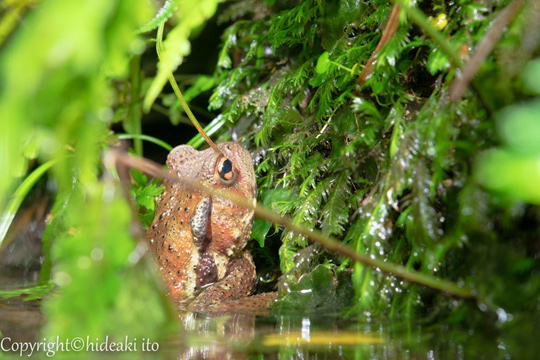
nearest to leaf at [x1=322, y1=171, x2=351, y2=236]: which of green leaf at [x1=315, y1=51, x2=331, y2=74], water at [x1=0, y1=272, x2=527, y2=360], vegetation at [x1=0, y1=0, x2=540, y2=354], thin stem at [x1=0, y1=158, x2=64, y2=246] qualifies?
vegetation at [x1=0, y1=0, x2=540, y2=354]

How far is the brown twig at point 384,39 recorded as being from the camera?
174cm

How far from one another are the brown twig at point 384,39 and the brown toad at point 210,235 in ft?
3.03

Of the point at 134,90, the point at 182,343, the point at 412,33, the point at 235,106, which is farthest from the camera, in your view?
the point at 134,90

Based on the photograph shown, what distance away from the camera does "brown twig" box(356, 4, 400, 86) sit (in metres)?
1.74

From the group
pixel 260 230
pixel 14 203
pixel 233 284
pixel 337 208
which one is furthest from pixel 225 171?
pixel 14 203

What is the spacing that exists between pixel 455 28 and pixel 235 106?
1520mm

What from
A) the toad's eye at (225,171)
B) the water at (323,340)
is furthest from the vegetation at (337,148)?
the toad's eye at (225,171)

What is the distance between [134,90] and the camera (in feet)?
12.7

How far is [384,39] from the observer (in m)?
1.87

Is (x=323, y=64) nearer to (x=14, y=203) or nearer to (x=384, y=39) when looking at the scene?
(x=384, y=39)

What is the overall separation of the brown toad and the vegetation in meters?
0.15

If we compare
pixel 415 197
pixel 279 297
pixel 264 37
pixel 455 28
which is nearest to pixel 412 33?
pixel 455 28

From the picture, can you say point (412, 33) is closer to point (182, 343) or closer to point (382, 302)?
point (382, 302)

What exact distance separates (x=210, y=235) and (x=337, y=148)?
0.98 m
